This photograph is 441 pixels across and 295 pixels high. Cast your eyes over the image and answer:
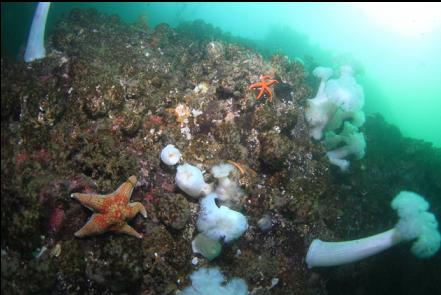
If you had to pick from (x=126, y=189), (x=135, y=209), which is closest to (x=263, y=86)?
(x=126, y=189)

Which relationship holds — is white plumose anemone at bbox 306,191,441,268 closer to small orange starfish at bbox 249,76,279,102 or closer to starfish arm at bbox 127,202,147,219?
small orange starfish at bbox 249,76,279,102

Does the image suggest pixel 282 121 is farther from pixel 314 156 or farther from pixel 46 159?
pixel 46 159

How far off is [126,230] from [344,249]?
4825 mm

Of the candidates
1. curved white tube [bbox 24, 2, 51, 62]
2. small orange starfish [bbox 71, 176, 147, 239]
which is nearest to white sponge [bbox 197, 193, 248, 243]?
small orange starfish [bbox 71, 176, 147, 239]

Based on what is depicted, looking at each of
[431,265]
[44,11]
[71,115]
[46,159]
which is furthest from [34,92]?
[431,265]

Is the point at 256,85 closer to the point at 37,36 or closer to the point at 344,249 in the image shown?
the point at 344,249

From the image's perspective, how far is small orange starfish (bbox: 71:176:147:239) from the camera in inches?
201

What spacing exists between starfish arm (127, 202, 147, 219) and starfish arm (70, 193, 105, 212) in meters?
0.48

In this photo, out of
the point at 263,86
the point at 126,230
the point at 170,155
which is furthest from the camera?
the point at 263,86

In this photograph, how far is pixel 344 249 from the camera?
23.0 ft

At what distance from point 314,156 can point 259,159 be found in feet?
6.63

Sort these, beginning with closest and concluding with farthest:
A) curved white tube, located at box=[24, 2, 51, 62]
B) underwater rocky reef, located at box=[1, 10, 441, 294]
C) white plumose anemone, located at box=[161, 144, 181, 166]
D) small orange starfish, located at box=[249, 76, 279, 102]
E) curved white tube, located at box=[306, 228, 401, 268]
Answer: underwater rocky reef, located at box=[1, 10, 441, 294]
white plumose anemone, located at box=[161, 144, 181, 166]
curved white tube, located at box=[306, 228, 401, 268]
curved white tube, located at box=[24, 2, 51, 62]
small orange starfish, located at box=[249, 76, 279, 102]

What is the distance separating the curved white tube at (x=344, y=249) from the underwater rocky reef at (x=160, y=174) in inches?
8.7

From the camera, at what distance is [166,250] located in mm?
5738
